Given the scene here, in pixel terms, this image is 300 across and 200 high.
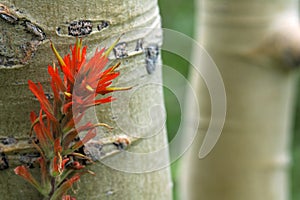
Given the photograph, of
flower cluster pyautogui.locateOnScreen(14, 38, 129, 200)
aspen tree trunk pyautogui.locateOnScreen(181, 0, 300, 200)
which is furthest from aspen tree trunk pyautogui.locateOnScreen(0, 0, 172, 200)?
aspen tree trunk pyautogui.locateOnScreen(181, 0, 300, 200)

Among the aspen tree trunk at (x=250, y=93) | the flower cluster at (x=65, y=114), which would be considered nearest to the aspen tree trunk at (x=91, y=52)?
the flower cluster at (x=65, y=114)

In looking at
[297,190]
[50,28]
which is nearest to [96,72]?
[50,28]

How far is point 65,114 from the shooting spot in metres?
0.51

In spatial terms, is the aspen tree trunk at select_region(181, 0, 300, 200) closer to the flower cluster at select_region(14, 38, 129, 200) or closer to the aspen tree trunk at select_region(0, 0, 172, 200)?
the aspen tree trunk at select_region(0, 0, 172, 200)

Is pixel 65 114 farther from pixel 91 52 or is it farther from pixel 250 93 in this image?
pixel 250 93

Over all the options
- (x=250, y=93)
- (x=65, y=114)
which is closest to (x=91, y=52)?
(x=65, y=114)

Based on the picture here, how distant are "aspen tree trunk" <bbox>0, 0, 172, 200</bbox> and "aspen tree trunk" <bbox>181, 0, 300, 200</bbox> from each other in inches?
27.4

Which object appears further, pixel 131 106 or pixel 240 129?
pixel 240 129

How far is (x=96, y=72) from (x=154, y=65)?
129 mm

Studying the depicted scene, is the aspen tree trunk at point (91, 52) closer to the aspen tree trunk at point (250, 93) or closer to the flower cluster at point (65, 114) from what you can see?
the flower cluster at point (65, 114)

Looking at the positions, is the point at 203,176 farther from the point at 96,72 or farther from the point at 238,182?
the point at 96,72

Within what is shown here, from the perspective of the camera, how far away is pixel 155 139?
2.09 feet

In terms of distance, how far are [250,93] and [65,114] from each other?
880mm

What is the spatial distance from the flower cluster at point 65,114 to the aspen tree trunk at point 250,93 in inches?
31.4
